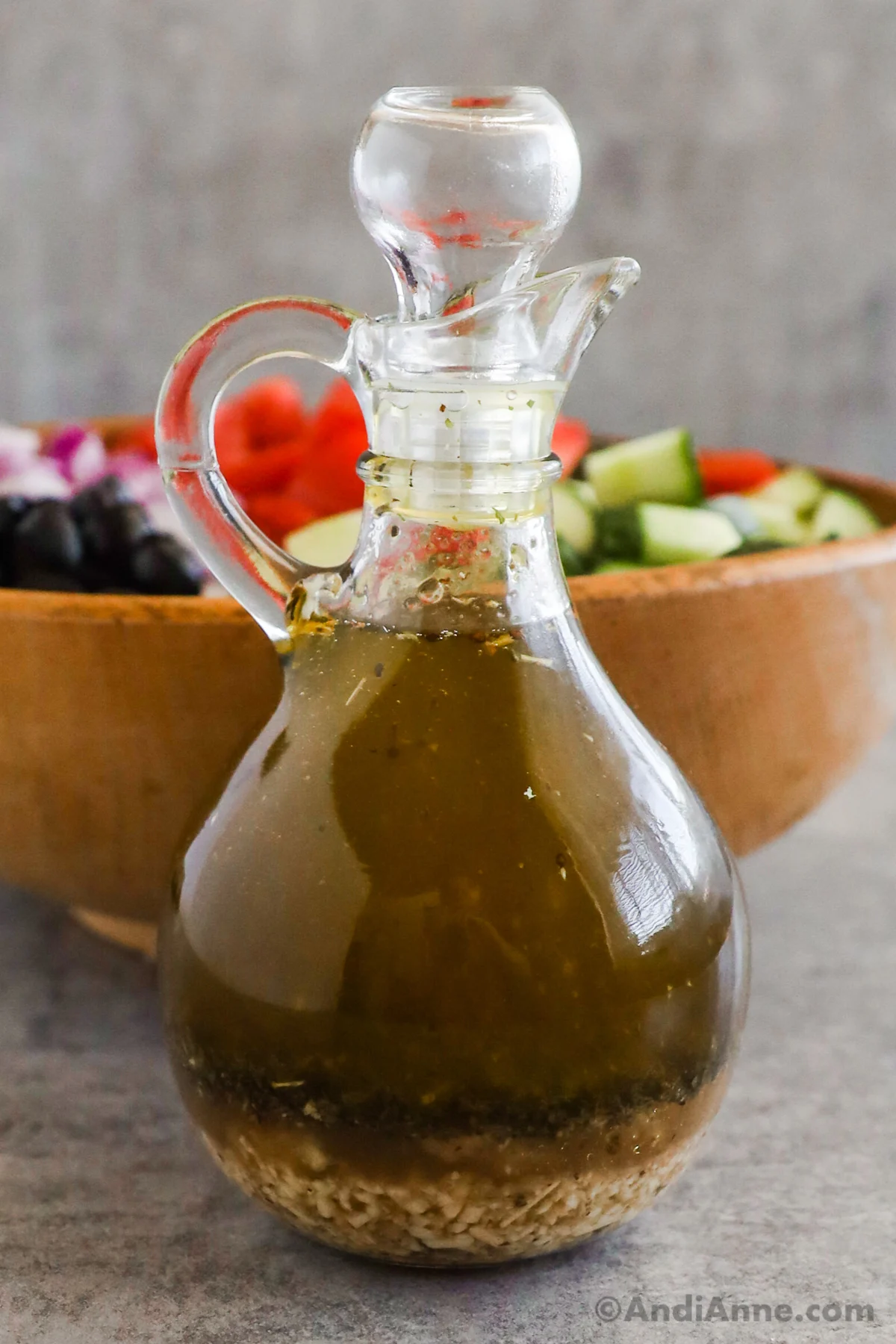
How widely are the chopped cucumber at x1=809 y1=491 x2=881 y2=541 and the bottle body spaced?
16.3 inches

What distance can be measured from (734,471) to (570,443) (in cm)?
12

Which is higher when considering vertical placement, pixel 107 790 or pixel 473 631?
pixel 473 631

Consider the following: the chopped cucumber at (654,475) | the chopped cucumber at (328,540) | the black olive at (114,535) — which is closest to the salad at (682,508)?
the chopped cucumber at (654,475)

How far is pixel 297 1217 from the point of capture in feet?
1.54

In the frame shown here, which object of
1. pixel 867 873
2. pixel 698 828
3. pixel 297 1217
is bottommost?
pixel 867 873

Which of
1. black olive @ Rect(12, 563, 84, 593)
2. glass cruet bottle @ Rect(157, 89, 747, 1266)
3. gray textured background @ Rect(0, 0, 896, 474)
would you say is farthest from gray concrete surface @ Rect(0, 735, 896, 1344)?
gray textured background @ Rect(0, 0, 896, 474)

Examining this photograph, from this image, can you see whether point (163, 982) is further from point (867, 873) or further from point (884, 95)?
point (884, 95)

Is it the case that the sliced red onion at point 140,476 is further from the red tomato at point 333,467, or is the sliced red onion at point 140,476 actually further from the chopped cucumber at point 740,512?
the chopped cucumber at point 740,512

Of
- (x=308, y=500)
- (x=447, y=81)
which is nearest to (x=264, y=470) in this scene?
(x=308, y=500)

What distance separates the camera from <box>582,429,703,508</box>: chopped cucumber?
2.90ft

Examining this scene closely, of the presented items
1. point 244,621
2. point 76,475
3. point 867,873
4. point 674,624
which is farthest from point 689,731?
point 76,475

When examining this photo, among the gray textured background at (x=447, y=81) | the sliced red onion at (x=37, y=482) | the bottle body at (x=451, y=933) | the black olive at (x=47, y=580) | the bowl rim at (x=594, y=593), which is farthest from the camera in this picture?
the gray textured background at (x=447, y=81)

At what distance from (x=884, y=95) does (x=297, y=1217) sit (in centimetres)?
144

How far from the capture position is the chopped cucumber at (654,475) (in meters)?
0.88
